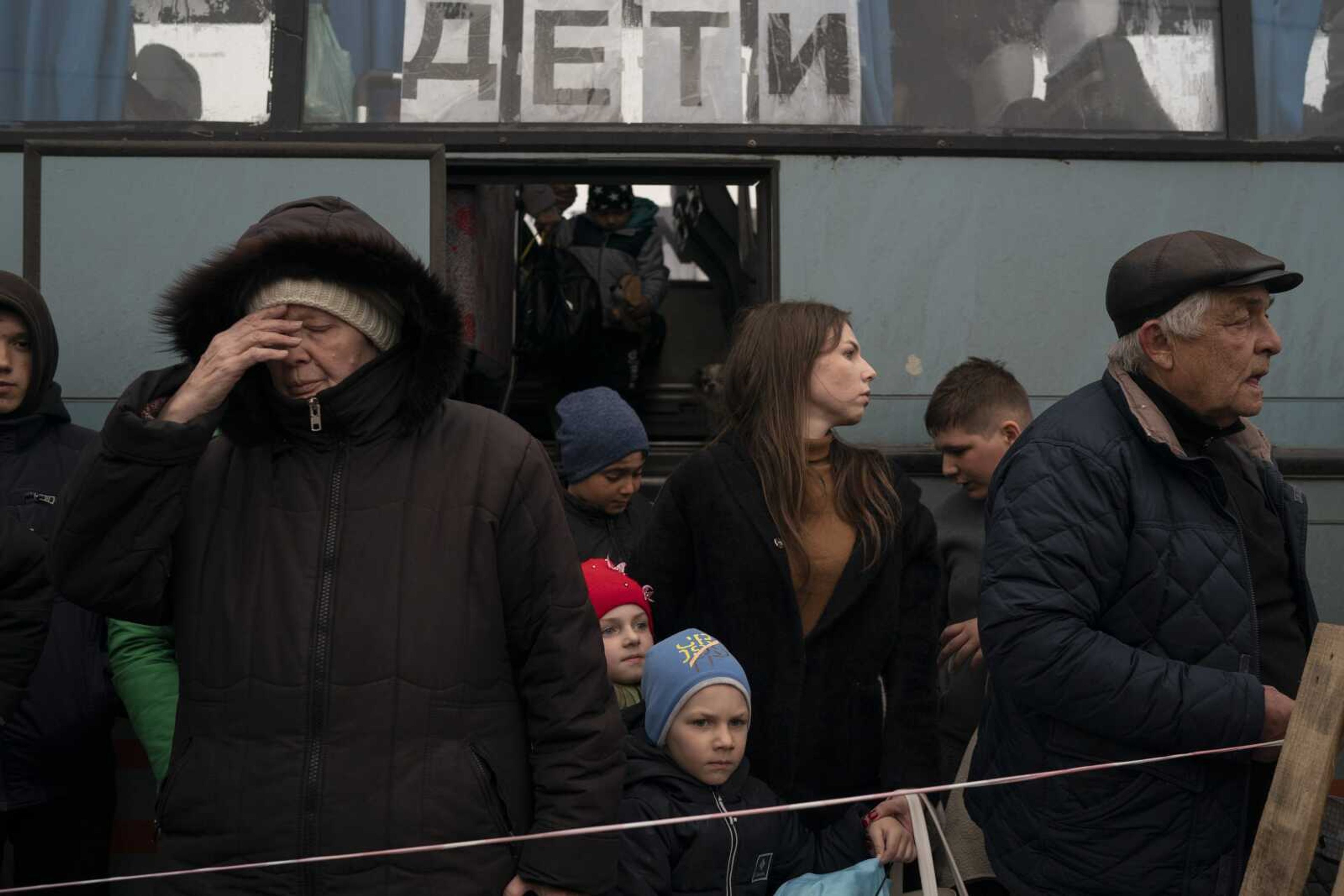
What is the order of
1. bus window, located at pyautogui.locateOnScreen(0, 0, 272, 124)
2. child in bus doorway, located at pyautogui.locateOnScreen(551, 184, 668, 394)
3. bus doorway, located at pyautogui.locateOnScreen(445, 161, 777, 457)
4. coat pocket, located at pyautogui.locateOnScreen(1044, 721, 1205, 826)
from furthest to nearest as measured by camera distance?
child in bus doorway, located at pyautogui.locateOnScreen(551, 184, 668, 394), bus doorway, located at pyautogui.locateOnScreen(445, 161, 777, 457), bus window, located at pyautogui.locateOnScreen(0, 0, 272, 124), coat pocket, located at pyautogui.locateOnScreen(1044, 721, 1205, 826)

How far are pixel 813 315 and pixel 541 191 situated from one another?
172 inches

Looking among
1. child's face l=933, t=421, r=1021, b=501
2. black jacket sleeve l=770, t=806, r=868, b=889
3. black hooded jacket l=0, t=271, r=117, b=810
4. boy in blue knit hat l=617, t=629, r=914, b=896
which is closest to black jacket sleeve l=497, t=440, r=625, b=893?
boy in blue knit hat l=617, t=629, r=914, b=896

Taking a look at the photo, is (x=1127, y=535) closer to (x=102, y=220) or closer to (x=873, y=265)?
(x=873, y=265)

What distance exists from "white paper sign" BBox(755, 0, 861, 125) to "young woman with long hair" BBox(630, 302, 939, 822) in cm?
151

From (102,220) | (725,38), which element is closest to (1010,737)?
(725,38)

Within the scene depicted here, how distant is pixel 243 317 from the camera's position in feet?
8.99

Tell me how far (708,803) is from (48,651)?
70.1 inches

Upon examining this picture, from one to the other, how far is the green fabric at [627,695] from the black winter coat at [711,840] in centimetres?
29

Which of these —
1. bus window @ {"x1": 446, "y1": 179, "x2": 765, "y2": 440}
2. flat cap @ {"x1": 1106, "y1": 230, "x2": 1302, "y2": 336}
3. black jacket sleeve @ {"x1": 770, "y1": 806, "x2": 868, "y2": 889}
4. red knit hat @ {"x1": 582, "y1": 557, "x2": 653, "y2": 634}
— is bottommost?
black jacket sleeve @ {"x1": 770, "y1": 806, "x2": 868, "y2": 889}

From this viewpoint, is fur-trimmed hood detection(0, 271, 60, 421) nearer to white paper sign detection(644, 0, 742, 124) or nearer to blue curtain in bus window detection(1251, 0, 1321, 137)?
white paper sign detection(644, 0, 742, 124)

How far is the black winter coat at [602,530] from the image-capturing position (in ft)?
14.6

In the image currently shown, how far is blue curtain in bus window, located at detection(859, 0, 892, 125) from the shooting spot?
5.12 meters

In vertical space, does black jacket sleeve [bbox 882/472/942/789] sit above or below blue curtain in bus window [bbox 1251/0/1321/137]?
below

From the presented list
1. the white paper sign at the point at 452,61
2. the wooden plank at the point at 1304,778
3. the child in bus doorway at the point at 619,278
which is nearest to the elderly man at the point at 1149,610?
the wooden plank at the point at 1304,778
